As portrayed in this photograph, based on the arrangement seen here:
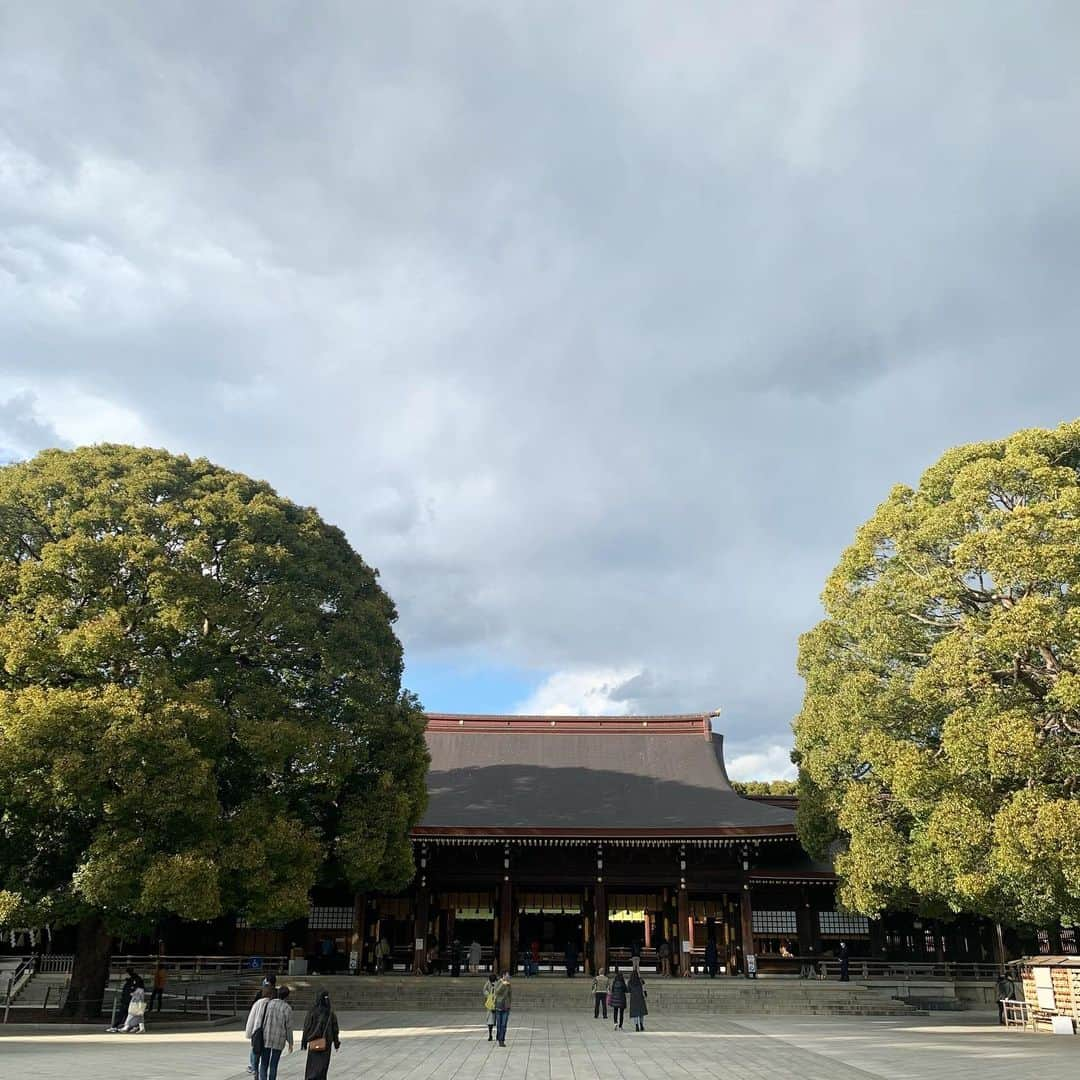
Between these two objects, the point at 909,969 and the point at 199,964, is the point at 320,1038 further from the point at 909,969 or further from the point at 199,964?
the point at 909,969

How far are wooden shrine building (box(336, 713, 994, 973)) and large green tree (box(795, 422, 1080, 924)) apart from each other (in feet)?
15.9

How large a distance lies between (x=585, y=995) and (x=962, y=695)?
40.7ft

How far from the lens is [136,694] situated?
53.3ft

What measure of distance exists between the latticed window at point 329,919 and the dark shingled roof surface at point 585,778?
148 inches

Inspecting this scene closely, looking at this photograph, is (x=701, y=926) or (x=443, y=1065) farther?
(x=701, y=926)

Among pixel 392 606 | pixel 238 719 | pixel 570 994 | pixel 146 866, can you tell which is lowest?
pixel 570 994

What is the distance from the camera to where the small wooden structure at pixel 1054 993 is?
56.7 ft

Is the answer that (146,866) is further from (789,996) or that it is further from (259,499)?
(789,996)

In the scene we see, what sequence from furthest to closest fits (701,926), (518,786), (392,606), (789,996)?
(518,786) → (701,926) → (392,606) → (789,996)

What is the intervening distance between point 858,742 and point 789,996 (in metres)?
7.13

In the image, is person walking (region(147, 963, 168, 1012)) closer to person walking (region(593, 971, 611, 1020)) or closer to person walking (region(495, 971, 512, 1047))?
person walking (region(495, 971, 512, 1047))

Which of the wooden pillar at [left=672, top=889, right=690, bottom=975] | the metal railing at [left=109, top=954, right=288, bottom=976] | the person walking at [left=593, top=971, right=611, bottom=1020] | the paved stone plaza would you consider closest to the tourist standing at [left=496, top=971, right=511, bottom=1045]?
the paved stone plaza

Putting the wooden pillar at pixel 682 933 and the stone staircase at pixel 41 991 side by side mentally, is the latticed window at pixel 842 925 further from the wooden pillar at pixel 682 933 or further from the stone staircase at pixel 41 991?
the stone staircase at pixel 41 991

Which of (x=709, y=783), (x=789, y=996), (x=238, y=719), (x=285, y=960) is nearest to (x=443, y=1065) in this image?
(x=238, y=719)
